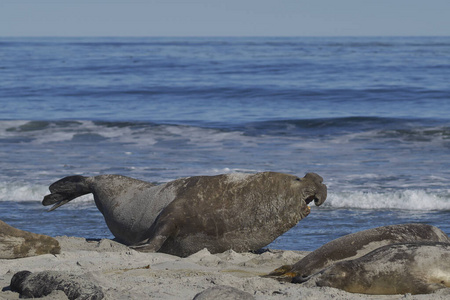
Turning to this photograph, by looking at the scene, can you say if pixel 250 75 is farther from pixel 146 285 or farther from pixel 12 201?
pixel 146 285

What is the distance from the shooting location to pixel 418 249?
184 inches

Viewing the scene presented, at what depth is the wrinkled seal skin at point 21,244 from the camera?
230 inches

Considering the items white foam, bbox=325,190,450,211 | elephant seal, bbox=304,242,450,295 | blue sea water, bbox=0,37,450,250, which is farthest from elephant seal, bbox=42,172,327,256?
white foam, bbox=325,190,450,211

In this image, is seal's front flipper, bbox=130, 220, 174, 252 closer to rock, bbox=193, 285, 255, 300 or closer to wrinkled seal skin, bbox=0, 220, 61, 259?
wrinkled seal skin, bbox=0, 220, 61, 259

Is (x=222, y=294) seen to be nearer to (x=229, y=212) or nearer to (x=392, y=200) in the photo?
(x=229, y=212)

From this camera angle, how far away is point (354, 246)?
5.18 metres

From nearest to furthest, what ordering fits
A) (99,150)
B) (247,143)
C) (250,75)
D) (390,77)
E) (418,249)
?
(418,249) < (99,150) < (247,143) < (390,77) < (250,75)

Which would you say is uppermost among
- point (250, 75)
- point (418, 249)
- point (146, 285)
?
point (418, 249)

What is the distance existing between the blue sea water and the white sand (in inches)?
49.0

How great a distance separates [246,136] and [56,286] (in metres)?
12.5

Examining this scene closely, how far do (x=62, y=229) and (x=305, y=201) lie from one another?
3070 millimetres

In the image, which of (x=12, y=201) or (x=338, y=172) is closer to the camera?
(x=12, y=201)

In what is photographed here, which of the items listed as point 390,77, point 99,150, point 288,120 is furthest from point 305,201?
point 390,77

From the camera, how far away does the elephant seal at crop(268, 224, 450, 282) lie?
16.6 feet
